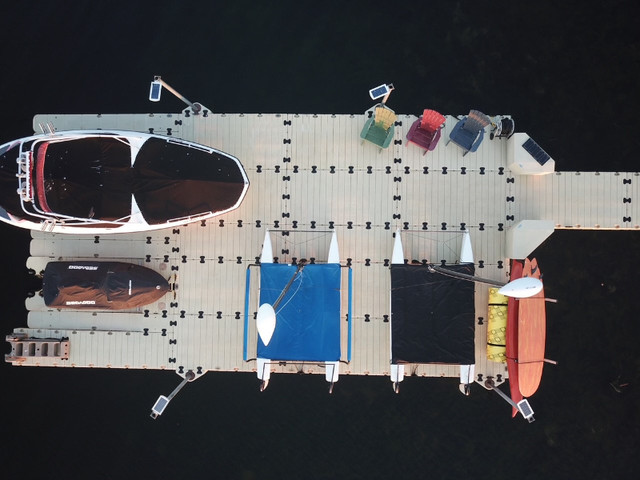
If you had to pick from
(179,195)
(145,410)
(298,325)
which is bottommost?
(145,410)

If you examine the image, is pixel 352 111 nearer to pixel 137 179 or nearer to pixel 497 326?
pixel 137 179

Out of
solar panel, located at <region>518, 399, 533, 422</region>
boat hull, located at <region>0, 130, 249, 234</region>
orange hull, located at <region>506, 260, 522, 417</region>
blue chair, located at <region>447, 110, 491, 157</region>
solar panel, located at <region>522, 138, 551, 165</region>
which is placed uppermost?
blue chair, located at <region>447, 110, 491, 157</region>

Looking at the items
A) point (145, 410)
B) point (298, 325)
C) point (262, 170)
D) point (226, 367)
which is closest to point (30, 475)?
point (145, 410)

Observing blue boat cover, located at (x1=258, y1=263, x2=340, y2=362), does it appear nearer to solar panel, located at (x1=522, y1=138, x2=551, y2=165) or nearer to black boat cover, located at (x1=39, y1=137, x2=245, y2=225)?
black boat cover, located at (x1=39, y1=137, x2=245, y2=225)

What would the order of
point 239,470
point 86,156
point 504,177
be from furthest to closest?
point 239,470, point 504,177, point 86,156

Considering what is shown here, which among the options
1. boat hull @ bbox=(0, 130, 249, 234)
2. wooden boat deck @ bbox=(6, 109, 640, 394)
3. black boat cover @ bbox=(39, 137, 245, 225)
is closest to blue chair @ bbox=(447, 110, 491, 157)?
wooden boat deck @ bbox=(6, 109, 640, 394)

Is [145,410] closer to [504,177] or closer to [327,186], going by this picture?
[327,186]
